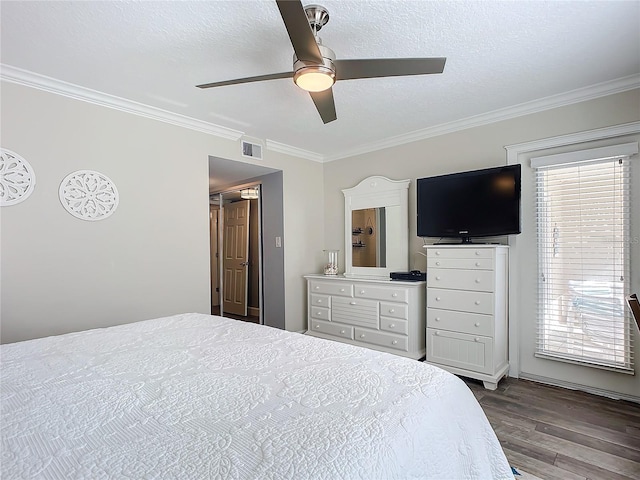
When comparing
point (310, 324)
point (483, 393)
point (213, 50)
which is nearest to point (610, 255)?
point (483, 393)

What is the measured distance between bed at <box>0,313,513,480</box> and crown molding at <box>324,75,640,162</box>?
2694 millimetres

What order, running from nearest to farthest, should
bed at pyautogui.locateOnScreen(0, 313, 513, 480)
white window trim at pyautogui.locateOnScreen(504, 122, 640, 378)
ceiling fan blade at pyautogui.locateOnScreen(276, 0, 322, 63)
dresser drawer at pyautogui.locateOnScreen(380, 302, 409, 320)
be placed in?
bed at pyautogui.locateOnScreen(0, 313, 513, 480) → ceiling fan blade at pyautogui.locateOnScreen(276, 0, 322, 63) → white window trim at pyautogui.locateOnScreen(504, 122, 640, 378) → dresser drawer at pyautogui.locateOnScreen(380, 302, 409, 320)

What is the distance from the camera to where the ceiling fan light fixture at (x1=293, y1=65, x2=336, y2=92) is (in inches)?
68.1

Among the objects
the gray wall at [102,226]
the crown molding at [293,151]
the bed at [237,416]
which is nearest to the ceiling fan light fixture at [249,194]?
the crown molding at [293,151]

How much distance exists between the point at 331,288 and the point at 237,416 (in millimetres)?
2987

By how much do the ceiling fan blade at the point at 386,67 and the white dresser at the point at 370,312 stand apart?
2.09m

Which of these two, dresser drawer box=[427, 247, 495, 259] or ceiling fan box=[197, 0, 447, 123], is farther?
dresser drawer box=[427, 247, 495, 259]

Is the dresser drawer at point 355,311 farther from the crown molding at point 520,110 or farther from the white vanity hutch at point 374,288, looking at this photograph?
the crown molding at point 520,110

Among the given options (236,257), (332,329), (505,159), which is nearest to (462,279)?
(505,159)

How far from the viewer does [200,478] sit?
0.74 metres

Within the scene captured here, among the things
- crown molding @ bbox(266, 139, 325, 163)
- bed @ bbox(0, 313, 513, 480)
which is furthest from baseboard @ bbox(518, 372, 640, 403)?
crown molding @ bbox(266, 139, 325, 163)

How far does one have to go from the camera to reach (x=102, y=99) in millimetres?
2717

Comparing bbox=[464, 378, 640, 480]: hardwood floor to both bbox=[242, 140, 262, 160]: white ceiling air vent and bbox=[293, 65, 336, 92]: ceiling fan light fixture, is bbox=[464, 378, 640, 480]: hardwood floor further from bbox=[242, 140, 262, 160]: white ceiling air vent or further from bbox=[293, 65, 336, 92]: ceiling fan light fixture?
bbox=[242, 140, 262, 160]: white ceiling air vent

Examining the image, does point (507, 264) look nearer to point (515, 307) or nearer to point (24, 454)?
point (515, 307)
